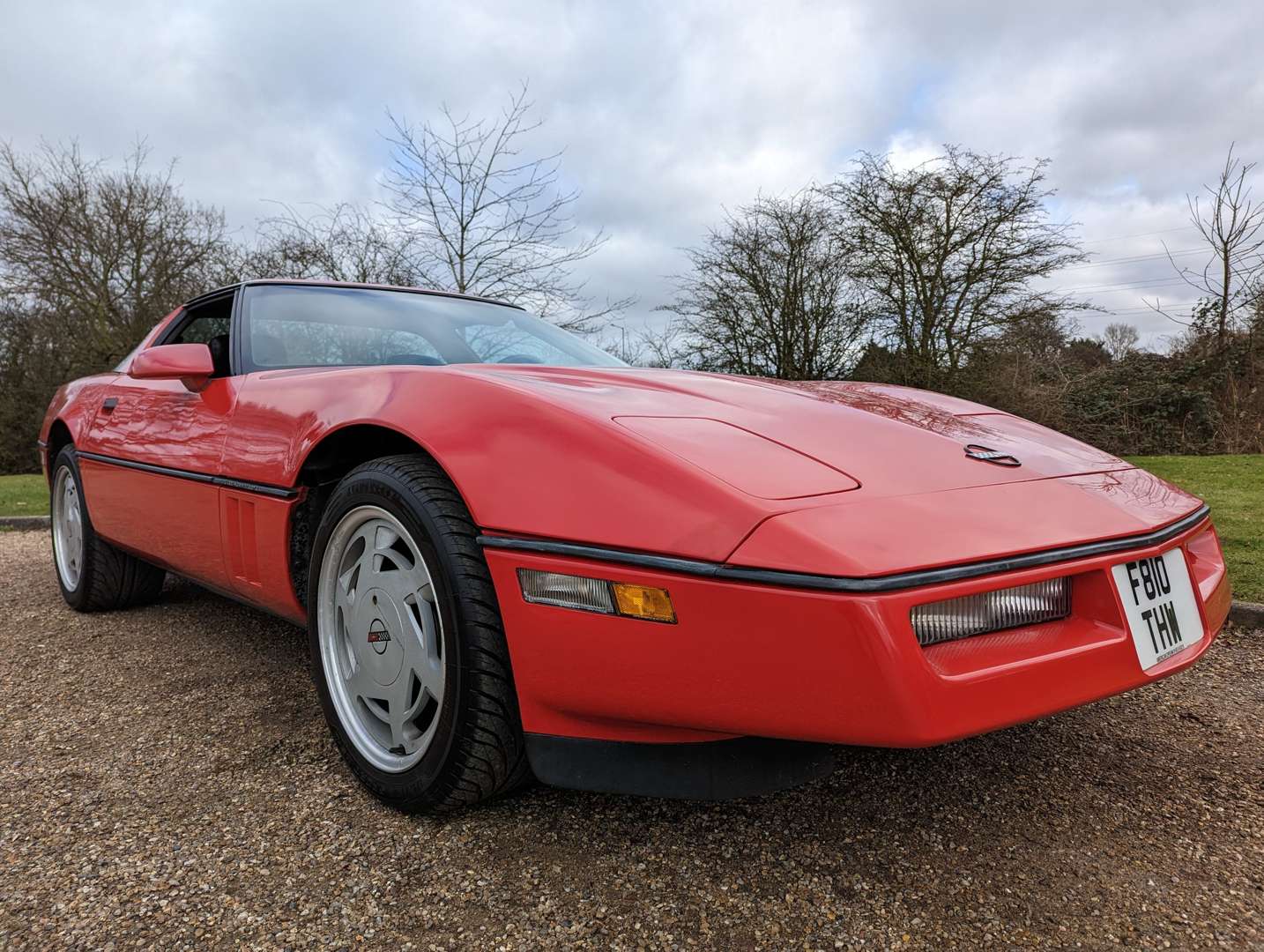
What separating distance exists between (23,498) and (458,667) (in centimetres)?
921

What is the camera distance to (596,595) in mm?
1262

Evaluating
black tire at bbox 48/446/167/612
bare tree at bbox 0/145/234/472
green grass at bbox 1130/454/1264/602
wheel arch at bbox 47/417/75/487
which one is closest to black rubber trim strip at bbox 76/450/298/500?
black tire at bbox 48/446/167/612

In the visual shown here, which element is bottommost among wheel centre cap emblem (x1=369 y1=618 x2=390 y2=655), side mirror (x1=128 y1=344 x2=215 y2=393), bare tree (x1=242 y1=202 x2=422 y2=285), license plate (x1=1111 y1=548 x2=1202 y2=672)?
license plate (x1=1111 y1=548 x2=1202 y2=672)

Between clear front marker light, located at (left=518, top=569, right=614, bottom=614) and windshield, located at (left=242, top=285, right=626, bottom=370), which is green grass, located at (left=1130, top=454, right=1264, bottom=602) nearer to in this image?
windshield, located at (left=242, top=285, right=626, bottom=370)

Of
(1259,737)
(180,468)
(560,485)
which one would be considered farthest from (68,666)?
(1259,737)

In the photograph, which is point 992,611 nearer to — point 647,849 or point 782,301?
point 647,849

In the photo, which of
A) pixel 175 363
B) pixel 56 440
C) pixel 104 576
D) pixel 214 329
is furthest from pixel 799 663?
pixel 56 440

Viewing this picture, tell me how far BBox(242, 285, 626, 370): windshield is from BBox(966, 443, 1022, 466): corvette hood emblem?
3.97 feet

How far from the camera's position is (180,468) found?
7.63ft

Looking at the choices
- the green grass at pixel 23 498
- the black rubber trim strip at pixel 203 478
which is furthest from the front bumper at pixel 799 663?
the green grass at pixel 23 498

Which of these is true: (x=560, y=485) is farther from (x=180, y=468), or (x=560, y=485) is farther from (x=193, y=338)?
(x=193, y=338)

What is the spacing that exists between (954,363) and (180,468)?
10.1m

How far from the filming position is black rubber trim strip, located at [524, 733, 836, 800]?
126 cm

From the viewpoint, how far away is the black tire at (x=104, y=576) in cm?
315
